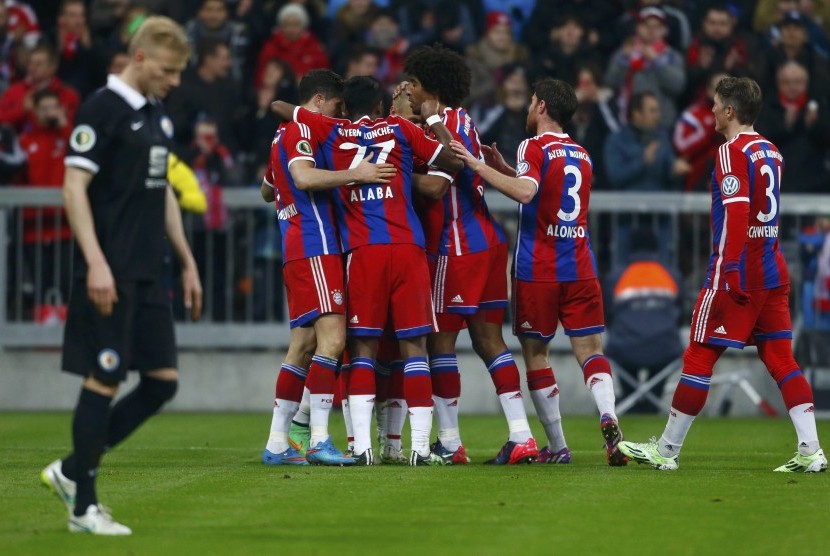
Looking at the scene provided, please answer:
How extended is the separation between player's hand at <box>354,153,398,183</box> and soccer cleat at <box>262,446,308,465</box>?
173 cm

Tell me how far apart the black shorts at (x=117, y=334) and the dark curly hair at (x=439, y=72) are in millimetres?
3578

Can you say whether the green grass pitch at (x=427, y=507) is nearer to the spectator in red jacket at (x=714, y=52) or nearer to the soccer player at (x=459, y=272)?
the soccer player at (x=459, y=272)

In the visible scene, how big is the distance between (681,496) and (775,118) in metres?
9.49

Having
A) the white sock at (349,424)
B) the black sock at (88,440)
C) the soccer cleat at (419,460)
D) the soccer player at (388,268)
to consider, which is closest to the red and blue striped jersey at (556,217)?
the soccer player at (388,268)

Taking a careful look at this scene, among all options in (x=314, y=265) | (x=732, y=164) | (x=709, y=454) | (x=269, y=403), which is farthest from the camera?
(x=269, y=403)

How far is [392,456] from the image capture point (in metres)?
10.1

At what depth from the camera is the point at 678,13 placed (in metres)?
18.5

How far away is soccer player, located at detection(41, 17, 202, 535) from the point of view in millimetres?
6727

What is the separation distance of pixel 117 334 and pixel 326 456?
3209 millimetres

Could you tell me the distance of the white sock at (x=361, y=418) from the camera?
9.70 m

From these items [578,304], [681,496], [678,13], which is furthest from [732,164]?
[678,13]

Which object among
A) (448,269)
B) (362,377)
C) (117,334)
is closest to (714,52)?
(448,269)

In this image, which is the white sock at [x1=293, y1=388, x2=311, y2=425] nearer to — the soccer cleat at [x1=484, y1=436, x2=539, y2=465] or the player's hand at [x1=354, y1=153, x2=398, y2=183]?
the soccer cleat at [x1=484, y1=436, x2=539, y2=465]

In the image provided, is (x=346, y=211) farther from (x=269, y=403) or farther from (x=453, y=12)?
(x=453, y=12)
